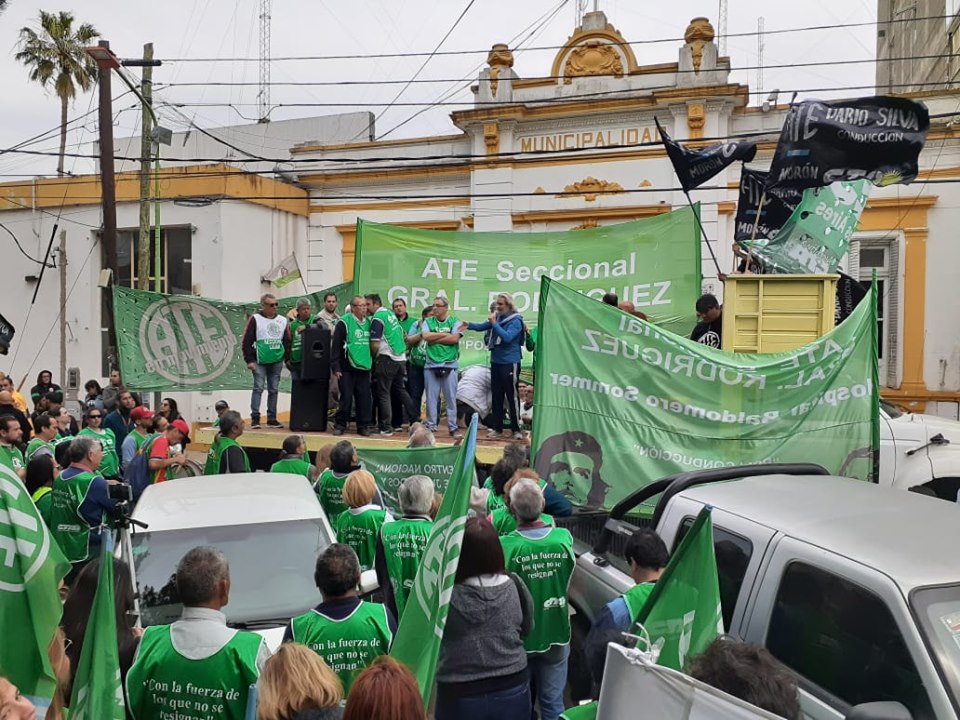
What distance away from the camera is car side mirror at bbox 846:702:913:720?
8.30 feet

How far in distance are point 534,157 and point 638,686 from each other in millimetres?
16920

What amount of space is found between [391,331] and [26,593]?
740 cm

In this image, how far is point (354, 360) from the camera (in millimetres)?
10531

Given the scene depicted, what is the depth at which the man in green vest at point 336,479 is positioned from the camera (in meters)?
6.43

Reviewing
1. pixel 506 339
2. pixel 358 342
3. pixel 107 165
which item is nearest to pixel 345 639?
pixel 506 339

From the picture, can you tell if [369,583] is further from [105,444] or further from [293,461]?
[105,444]

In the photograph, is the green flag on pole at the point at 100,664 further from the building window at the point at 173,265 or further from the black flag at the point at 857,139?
the building window at the point at 173,265

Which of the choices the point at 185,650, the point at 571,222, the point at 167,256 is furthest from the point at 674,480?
the point at 167,256

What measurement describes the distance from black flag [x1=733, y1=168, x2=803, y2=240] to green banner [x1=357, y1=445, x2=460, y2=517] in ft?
15.8

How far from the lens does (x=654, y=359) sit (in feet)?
21.1

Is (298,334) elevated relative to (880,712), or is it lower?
elevated

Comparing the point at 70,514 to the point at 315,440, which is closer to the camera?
the point at 70,514

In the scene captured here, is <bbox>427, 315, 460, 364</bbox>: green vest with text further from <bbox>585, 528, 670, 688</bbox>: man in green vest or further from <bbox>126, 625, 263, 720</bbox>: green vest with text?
<bbox>126, 625, 263, 720</bbox>: green vest with text

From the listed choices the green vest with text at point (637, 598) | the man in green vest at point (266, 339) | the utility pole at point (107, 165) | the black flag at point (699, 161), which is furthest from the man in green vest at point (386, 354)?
the green vest with text at point (637, 598)
